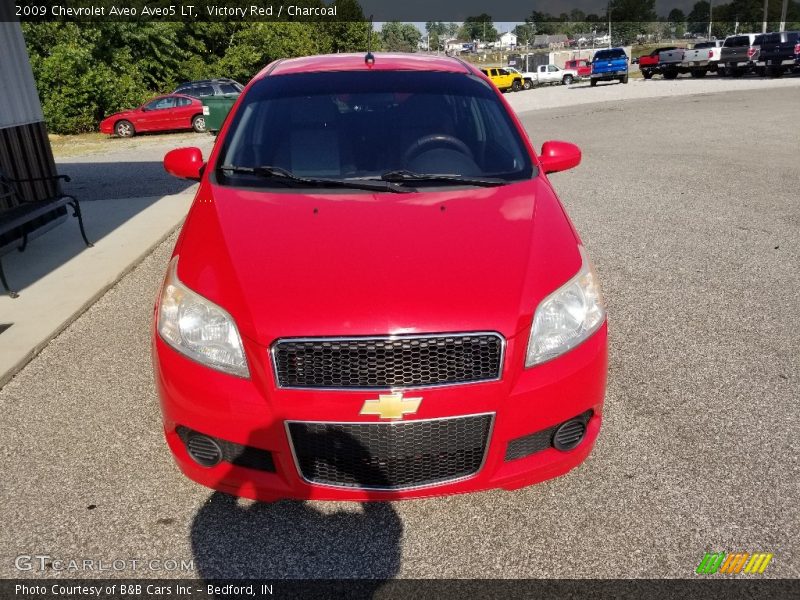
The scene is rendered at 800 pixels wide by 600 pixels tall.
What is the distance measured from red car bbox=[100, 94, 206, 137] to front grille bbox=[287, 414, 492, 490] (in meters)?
19.9

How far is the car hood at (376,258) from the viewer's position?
239cm

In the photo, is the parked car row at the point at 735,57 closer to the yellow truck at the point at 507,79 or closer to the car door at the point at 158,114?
the yellow truck at the point at 507,79

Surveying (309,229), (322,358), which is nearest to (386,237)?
(309,229)

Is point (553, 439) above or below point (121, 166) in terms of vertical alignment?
above

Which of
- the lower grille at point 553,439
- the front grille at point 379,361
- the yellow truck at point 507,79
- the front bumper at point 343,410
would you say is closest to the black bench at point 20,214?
the front bumper at point 343,410

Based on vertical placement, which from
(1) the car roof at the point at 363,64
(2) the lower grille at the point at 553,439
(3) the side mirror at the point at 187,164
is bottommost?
(2) the lower grille at the point at 553,439

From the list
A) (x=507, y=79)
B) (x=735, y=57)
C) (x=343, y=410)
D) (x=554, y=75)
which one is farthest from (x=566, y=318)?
(x=554, y=75)

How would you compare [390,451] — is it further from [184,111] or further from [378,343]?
[184,111]

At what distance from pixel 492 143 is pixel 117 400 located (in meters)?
2.56

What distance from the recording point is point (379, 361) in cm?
233

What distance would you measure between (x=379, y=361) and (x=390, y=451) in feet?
1.15

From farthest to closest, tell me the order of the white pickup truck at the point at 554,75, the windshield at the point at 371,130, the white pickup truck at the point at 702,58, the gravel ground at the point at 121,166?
the white pickup truck at the point at 554,75
the white pickup truck at the point at 702,58
the gravel ground at the point at 121,166
the windshield at the point at 371,130

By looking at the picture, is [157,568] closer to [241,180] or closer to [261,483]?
[261,483]

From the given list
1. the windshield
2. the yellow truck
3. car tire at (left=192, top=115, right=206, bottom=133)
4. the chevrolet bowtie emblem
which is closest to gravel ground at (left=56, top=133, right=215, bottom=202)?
car tire at (left=192, top=115, right=206, bottom=133)
